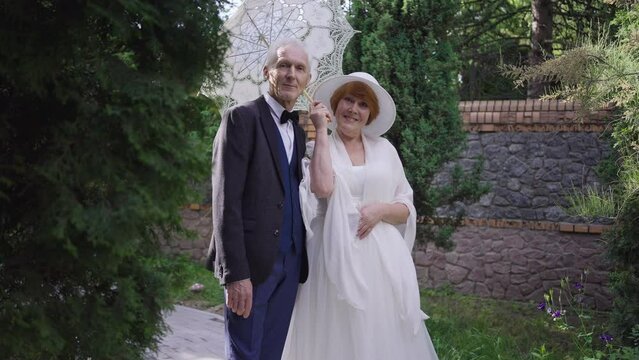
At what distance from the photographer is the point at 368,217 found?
3.49 meters

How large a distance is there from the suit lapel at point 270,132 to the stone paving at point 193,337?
184 cm

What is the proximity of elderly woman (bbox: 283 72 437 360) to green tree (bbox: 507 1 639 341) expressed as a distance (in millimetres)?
1530

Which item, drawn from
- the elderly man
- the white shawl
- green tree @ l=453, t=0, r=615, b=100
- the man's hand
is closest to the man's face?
the elderly man

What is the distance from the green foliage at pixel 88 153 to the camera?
175 cm

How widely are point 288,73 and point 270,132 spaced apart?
0.94 feet

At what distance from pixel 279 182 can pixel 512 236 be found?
216 inches

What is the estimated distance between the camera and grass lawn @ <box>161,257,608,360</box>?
5289 mm

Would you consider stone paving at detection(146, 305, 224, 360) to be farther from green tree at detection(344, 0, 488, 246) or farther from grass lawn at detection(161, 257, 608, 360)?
green tree at detection(344, 0, 488, 246)

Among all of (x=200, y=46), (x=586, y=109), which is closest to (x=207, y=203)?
(x=586, y=109)

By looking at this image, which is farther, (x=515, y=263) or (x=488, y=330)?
(x=515, y=263)

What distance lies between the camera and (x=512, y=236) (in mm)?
7891

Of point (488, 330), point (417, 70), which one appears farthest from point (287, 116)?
point (488, 330)

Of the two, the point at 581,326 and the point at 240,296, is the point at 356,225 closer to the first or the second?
the point at 240,296

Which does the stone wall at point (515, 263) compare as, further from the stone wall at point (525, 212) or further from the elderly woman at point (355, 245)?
the elderly woman at point (355, 245)
